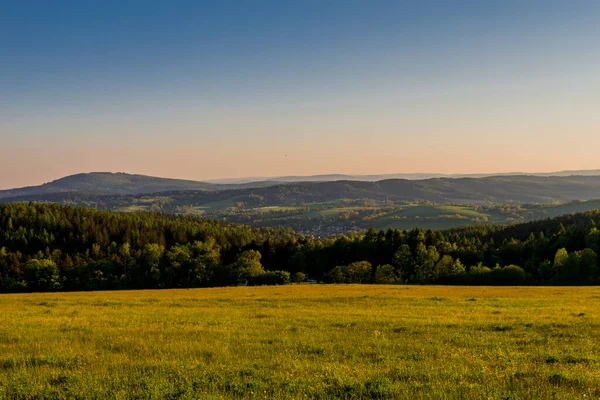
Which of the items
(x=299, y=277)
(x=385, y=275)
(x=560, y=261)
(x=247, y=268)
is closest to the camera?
(x=560, y=261)

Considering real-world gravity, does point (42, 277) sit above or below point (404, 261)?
below

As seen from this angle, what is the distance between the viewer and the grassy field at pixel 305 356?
1259 cm

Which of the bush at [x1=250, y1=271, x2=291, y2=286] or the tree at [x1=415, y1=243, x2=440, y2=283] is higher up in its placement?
the tree at [x1=415, y1=243, x2=440, y2=283]

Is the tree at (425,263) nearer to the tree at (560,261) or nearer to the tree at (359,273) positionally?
the tree at (359,273)

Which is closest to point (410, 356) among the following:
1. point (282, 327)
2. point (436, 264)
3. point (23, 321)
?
point (282, 327)

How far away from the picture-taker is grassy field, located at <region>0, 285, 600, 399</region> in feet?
41.3

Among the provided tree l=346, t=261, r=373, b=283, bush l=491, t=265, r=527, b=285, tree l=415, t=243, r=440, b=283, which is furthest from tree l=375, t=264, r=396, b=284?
bush l=491, t=265, r=527, b=285

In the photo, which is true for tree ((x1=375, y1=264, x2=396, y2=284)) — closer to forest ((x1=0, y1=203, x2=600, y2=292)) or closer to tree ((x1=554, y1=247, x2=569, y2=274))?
forest ((x1=0, y1=203, x2=600, y2=292))

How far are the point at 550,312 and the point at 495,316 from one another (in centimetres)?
616

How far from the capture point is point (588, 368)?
14.7 meters

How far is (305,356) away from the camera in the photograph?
17.6 m

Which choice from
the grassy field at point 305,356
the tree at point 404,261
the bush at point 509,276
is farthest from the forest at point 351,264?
the grassy field at point 305,356

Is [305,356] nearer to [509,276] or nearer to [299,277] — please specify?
[509,276]

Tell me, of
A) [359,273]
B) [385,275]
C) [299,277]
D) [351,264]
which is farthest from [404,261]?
[299,277]
